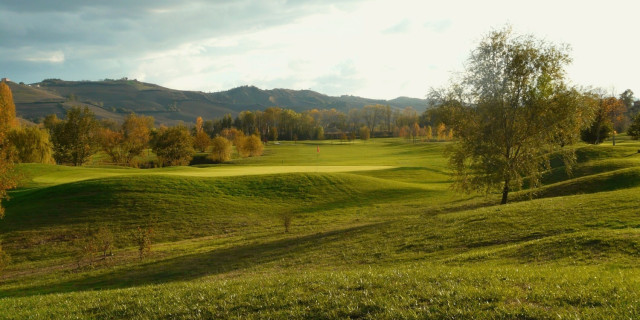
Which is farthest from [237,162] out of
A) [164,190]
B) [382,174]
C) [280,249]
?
[280,249]

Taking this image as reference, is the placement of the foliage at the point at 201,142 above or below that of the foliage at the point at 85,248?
above

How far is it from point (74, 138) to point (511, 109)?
296ft

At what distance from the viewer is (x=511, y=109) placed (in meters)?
29.4

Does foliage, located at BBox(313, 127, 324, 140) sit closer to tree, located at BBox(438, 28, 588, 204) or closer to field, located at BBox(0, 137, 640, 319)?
field, located at BBox(0, 137, 640, 319)

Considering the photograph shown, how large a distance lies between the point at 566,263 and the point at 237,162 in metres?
90.5

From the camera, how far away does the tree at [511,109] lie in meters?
28.5

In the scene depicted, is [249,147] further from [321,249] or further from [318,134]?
[321,249]

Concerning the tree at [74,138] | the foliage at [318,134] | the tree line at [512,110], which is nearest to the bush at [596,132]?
the tree line at [512,110]

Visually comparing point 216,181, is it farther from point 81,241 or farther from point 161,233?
point 81,241

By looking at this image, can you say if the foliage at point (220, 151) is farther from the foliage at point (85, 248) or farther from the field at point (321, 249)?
the foliage at point (85, 248)

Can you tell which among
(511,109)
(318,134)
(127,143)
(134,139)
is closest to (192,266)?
(511,109)

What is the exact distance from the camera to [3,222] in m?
33.7

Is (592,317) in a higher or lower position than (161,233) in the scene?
higher

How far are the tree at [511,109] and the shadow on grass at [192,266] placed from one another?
39.9 ft
